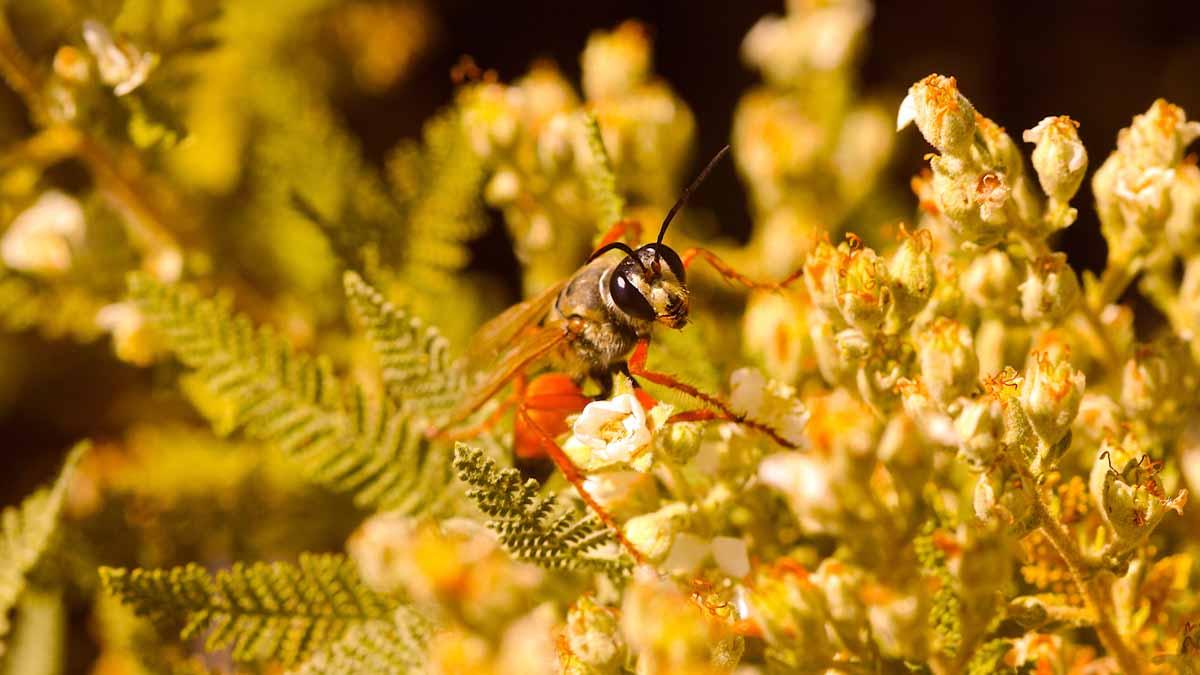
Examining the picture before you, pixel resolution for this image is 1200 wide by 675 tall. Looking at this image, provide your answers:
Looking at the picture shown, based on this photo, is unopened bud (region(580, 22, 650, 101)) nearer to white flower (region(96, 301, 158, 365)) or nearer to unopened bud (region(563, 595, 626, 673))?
white flower (region(96, 301, 158, 365))

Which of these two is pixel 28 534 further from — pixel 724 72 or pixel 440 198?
pixel 724 72

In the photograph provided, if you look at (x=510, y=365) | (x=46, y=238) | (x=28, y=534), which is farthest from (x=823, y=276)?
(x=46, y=238)

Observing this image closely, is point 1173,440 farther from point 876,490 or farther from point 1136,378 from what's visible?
point 876,490

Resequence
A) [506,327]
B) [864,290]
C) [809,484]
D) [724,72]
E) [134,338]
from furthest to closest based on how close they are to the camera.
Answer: [724,72] → [134,338] → [506,327] → [864,290] → [809,484]

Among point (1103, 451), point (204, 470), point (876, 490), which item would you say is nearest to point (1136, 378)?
point (1103, 451)

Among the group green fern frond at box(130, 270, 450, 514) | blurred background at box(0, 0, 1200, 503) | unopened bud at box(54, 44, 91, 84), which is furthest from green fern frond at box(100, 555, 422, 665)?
blurred background at box(0, 0, 1200, 503)
